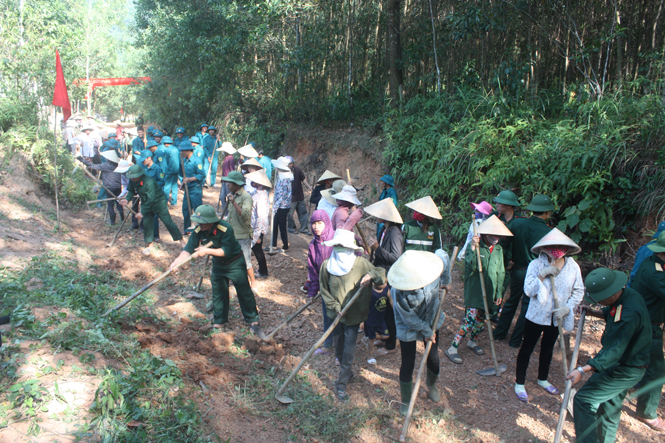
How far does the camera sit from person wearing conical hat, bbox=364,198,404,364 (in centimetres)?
495

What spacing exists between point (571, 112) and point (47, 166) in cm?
1227

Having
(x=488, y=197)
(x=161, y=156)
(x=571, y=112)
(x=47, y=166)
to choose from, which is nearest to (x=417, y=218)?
(x=488, y=197)

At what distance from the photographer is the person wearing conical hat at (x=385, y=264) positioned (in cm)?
495

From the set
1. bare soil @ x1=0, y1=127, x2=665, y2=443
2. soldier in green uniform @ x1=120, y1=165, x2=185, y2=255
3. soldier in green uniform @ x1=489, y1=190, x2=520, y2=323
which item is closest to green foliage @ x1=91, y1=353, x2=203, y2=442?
bare soil @ x1=0, y1=127, x2=665, y2=443

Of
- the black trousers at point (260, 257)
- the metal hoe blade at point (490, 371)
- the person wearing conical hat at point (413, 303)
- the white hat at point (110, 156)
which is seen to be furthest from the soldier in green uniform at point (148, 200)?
the metal hoe blade at point (490, 371)

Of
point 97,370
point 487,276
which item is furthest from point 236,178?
point 487,276

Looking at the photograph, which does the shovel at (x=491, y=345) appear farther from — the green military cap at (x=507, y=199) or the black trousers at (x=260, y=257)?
the black trousers at (x=260, y=257)

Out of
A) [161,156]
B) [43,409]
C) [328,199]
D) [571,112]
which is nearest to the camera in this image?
[43,409]

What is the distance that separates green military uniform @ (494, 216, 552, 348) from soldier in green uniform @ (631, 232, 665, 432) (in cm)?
111

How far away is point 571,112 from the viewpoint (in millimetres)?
7543

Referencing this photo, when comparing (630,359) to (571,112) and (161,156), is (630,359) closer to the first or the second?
(571,112)

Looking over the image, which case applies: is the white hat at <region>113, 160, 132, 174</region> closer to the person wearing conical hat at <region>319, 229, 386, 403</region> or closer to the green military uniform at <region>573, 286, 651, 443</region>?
the person wearing conical hat at <region>319, 229, 386, 403</region>

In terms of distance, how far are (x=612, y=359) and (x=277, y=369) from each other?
337cm

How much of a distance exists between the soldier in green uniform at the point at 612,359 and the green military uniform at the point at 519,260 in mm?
1508
